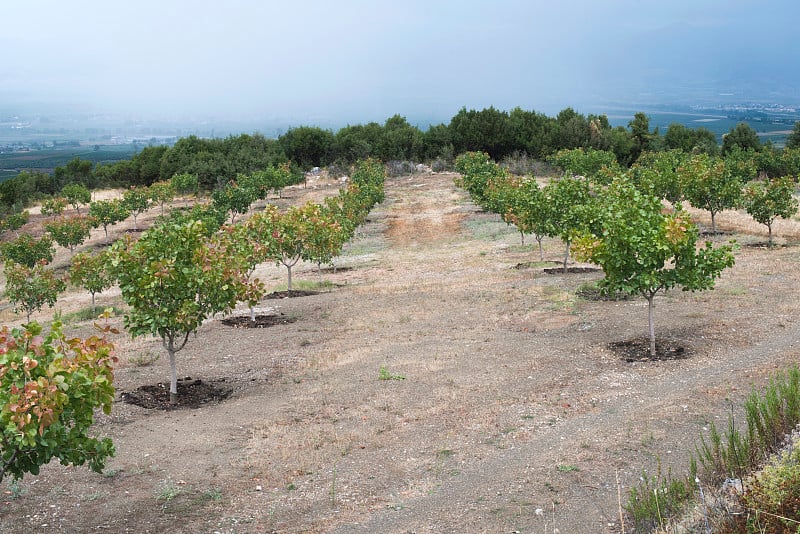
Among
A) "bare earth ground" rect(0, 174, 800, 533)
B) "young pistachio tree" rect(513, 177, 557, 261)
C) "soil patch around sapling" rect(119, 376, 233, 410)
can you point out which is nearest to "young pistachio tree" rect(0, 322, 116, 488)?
"bare earth ground" rect(0, 174, 800, 533)

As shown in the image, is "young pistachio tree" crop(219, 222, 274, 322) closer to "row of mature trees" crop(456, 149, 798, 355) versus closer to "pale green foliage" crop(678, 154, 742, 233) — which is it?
"row of mature trees" crop(456, 149, 798, 355)

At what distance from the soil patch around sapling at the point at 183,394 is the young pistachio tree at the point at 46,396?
6.19 meters

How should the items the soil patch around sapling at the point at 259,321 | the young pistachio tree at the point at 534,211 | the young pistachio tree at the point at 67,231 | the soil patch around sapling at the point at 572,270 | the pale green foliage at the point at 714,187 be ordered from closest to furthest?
the soil patch around sapling at the point at 259,321 < the young pistachio tree at the point at 534,211 < the soil patch around sapling at the point at 572,270 < the pale green foliage at the point at 714,187 < the young pistachio tree at the point at 67,231

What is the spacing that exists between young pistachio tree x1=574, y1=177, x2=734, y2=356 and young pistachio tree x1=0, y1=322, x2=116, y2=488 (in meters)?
11.3

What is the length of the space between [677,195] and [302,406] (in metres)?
30.4

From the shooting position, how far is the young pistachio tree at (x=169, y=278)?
13.4m

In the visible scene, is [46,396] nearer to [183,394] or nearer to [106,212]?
[183,394]

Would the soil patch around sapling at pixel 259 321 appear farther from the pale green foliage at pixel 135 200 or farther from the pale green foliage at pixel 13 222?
the pale green foliage at pixel 13 222

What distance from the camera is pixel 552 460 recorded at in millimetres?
10555

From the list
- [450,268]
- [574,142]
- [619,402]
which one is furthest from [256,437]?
[574,142]

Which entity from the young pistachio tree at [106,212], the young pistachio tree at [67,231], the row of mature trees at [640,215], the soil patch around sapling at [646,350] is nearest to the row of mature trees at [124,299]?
the row of mature trees at [640,215]

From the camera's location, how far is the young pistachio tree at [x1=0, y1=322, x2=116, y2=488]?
21.9 feet

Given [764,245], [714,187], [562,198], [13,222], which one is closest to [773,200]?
[764,245]

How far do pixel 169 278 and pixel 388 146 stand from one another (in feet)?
246
